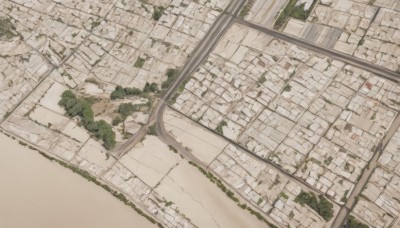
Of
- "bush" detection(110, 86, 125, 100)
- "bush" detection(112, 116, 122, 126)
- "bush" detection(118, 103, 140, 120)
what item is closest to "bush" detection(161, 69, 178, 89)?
"bush" detection(118, 103, 140, 120)

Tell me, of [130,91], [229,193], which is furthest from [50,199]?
[229,193]

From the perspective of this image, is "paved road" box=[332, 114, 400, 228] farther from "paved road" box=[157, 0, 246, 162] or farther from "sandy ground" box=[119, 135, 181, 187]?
"sandy ground" box=[119, 135, 181, 187]

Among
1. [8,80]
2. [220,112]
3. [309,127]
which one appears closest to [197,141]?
[220,112]

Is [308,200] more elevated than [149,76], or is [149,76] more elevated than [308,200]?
[149,76]

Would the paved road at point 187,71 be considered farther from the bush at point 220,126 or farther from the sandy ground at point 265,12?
the bush at point 220,126

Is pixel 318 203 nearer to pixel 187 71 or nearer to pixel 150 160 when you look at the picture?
pixel 150 160

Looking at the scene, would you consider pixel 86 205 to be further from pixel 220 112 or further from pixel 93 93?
pixel 220 112
